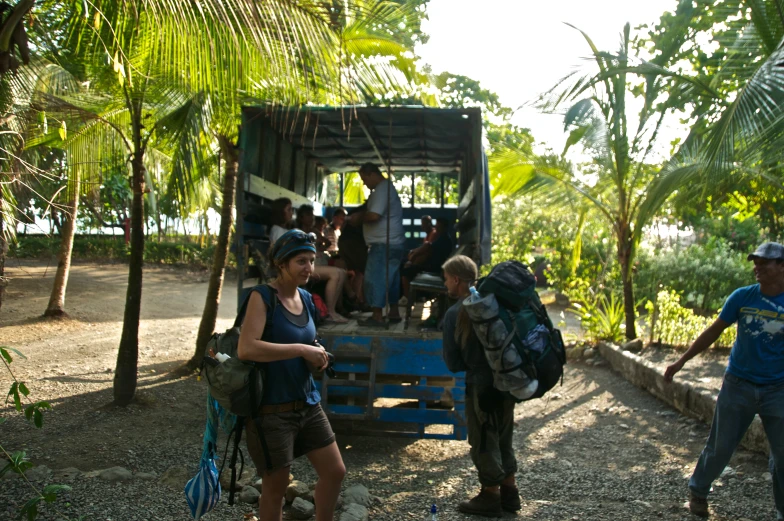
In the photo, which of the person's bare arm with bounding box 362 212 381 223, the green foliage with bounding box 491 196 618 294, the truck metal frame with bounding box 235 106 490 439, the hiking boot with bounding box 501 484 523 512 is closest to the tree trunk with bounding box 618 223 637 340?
the truck metal frame with bounding box 235 106 490 439

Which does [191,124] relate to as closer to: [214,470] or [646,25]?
[214,470]

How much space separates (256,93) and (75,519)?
4.44m

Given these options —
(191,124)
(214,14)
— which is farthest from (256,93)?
(214,14)

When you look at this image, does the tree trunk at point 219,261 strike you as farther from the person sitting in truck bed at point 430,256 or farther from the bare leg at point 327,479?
the bare leg at point 327,479

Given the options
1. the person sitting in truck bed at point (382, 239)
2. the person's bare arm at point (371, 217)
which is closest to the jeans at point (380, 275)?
the person sitting in truck bed at point (382, 239)

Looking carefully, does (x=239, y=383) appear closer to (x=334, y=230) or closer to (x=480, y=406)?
(x=480, y=406)

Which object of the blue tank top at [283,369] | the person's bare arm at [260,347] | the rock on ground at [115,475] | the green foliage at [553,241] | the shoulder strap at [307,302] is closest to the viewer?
the person's bare arm at [260,347]

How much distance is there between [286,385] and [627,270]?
8143 millimetres

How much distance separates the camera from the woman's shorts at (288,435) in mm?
3021

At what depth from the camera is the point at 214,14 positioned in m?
4.22

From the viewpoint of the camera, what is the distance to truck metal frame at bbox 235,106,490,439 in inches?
212

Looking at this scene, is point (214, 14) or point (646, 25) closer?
point (214, 14)

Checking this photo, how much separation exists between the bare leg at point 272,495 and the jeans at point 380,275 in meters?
3.14

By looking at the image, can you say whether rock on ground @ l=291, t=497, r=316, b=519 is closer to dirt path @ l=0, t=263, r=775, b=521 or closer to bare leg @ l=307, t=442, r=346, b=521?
dirt path @ l=0, t=263, r=775, b=521
